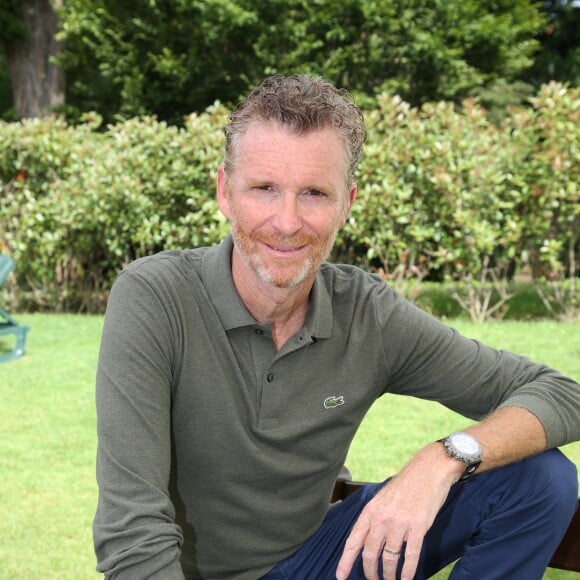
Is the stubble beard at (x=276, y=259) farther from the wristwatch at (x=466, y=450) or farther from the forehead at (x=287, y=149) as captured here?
the wristwatch at (x=466, y=450)

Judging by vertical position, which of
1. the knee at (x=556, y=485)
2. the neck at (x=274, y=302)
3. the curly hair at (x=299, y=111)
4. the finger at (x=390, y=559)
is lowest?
the finger at (x=390, y=559)

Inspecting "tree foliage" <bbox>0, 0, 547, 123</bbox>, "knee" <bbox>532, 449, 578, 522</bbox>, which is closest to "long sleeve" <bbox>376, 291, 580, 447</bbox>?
"knee" <bbox>532, 449, 578, 522</bbox>

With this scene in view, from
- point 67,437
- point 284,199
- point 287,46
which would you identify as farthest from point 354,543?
point 287,46

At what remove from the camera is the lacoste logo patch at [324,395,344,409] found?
2371 mm

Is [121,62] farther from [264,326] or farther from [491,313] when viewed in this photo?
[264,326]

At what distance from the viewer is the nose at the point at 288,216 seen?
223cm

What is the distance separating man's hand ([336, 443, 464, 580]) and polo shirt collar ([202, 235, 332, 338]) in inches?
17.6

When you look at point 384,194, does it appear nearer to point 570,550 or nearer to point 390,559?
point 570,550

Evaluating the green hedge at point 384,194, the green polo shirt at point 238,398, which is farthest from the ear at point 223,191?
the green hedge at point 384,194

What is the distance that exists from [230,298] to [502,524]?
35.3 inches

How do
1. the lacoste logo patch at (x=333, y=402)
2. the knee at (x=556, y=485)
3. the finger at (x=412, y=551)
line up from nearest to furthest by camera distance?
the finger at (x=412, y=551), the knee at (x=556, y=485), the lacoste logo patch at (x=333, y=402)

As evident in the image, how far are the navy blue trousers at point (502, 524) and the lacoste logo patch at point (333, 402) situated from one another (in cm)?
38

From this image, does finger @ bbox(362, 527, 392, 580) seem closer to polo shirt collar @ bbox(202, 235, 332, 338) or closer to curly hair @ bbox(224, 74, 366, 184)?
polo shirt collar @ bbox(202, 235, 332, 338)

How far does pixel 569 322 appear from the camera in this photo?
8664 mm
